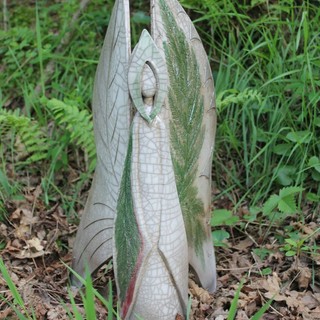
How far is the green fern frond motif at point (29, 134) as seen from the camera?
3530mm

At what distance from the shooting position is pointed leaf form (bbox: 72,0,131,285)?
97.4 inches

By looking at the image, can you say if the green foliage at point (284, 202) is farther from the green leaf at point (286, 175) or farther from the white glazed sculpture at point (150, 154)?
the white glazed sculpture at point (150, 154)

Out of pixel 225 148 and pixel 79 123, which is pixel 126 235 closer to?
pixel 79 123

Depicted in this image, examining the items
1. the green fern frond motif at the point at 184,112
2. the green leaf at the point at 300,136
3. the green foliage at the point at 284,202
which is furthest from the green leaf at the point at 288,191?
the green fern frond motif at the point at 184,112

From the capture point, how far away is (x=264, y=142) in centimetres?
369

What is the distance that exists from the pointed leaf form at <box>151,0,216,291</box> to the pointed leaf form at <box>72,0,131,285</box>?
0.45ft

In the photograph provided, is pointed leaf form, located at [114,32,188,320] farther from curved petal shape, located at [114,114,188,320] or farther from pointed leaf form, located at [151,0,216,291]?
pointed leaf form, located at [151,0,216,291]

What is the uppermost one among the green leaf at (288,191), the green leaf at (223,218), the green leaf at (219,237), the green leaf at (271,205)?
the green leaf at (288,191)

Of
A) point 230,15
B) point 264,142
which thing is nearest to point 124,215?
point 264,142

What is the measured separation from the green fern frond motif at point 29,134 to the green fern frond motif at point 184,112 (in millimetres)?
1176

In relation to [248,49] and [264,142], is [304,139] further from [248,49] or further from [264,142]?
[248,49]

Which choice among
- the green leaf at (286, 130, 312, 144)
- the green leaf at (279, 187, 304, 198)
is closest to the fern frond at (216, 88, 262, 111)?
the green leaf at (286, 130, 312, 144)

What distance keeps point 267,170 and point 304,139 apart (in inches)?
10.6

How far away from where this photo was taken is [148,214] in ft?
8.02
